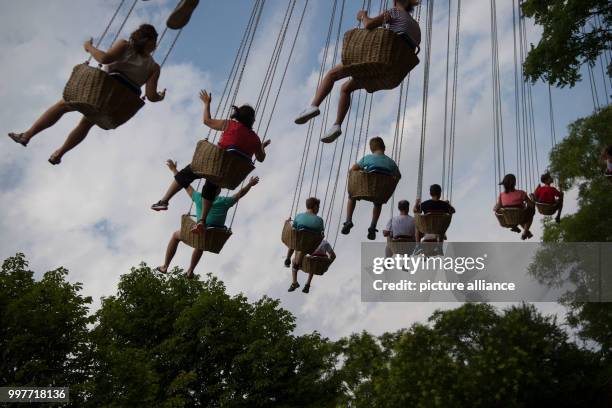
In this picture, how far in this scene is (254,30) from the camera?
7980mm

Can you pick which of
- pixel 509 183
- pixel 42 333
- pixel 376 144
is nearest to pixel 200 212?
pixel 376 144

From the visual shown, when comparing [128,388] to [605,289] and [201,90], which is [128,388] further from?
[605,289]

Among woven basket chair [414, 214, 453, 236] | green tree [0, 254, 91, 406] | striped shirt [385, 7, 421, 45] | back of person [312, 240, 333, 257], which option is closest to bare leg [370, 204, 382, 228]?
woven basket chair [414, 214, 453, 236]

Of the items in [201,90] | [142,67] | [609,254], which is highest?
[609,254]

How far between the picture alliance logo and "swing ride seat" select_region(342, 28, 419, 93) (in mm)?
3727

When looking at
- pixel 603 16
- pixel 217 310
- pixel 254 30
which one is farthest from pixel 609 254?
pixel 254 30

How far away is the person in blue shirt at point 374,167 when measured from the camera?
780 centimetres

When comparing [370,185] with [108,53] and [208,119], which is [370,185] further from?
[108,53]

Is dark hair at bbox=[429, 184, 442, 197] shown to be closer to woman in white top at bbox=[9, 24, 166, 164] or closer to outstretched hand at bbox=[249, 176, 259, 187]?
outstretched hand at bbox=[249, 176, 259, 187]

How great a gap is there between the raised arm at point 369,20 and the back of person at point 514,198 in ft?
15.0

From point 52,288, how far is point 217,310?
6.65 meters

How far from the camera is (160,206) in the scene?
7.69m

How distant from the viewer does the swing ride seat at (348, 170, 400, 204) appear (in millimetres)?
7754

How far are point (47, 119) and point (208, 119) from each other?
1.93m
